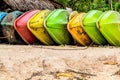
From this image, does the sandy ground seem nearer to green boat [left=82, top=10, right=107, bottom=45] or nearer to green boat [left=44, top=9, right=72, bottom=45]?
green boat [left=82, top=10, right=107, bottom=45]

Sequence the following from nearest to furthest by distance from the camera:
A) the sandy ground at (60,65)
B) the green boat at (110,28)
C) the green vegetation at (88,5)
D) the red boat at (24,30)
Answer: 1. the sandy ground at (60,65)
2. the green boat at (110,28)
3. the red boat at (24,30)
4. the green vegetation at (88,5)

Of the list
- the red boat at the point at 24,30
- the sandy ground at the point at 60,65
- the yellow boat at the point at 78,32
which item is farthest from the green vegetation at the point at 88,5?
the sandy ground at the point at 60,65

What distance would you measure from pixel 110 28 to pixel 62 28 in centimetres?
88

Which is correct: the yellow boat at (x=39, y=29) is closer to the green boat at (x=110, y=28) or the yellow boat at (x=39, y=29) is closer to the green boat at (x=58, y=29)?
the green boat at (x=58, y=29)

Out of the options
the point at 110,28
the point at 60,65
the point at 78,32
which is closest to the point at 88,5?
the point at 78,32

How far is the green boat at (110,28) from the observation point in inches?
222

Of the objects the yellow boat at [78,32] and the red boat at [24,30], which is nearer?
the yellow boat at [78,32]

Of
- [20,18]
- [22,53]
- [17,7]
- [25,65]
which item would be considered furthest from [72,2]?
[25,65]

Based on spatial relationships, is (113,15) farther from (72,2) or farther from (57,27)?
(72,2)

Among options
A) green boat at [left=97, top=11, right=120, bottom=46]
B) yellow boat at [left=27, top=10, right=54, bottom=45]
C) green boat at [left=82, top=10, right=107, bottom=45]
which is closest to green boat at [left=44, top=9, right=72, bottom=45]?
yellow boat at [left=27, top=10, right=54, bottom=45]

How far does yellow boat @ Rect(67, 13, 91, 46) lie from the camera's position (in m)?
5.89

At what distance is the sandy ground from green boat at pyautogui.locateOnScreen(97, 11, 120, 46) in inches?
32.5

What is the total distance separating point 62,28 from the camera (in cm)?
606

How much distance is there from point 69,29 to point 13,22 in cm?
111
